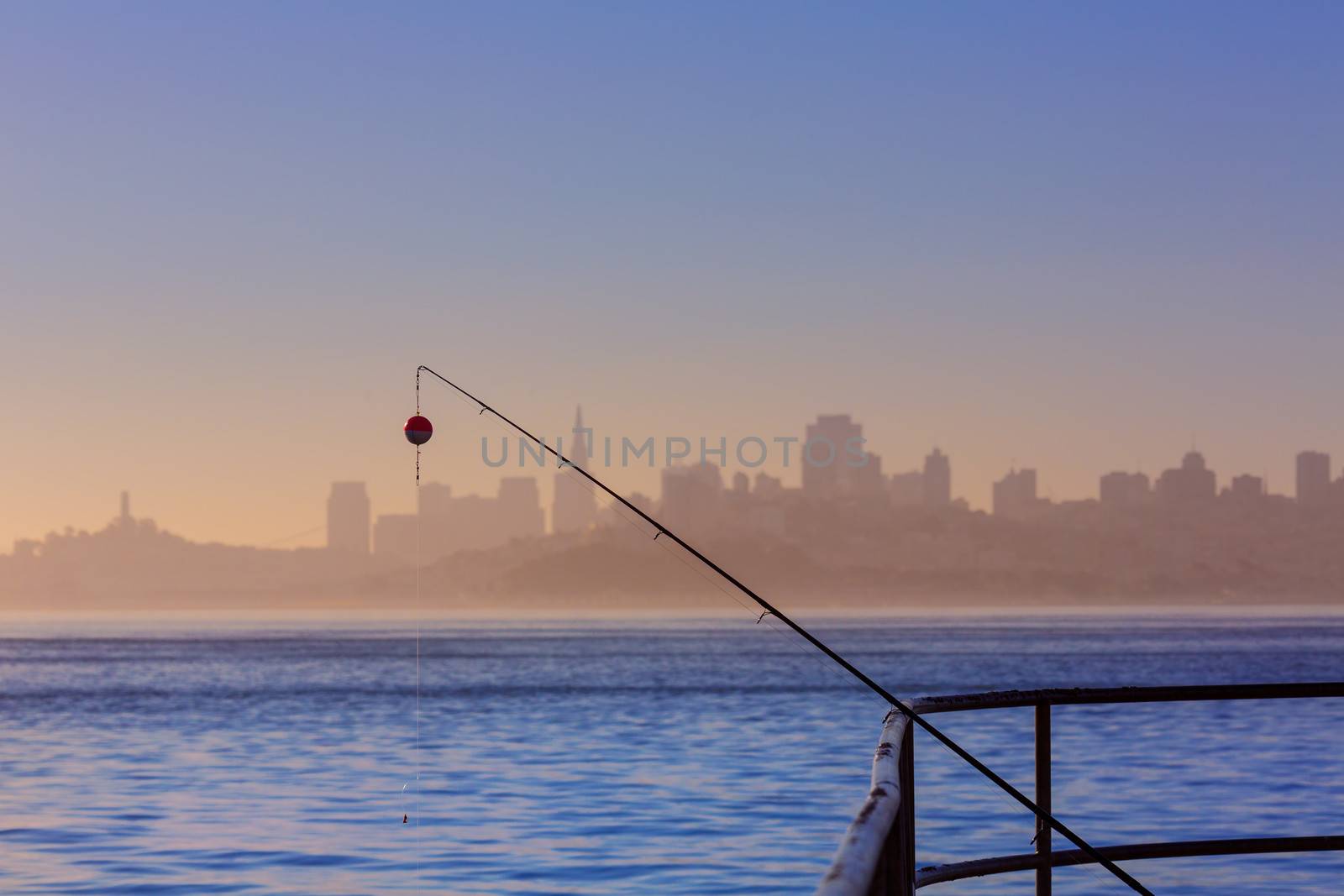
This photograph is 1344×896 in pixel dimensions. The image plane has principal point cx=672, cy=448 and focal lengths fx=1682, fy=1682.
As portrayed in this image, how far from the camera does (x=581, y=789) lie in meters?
23.2

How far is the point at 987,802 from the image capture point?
65.8 ft

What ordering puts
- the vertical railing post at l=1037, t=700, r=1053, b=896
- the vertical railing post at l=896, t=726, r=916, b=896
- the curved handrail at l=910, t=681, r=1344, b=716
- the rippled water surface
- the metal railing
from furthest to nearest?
the rippled water surface
the vertical railing post at l=1037, t=700, r=1053, b=896
the curved handrail at l=910, t=681, r=1344, b=716
the vertical railing post at l=896, t=726, r=916, b=896
the metal railing

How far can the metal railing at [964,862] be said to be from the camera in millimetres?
2195

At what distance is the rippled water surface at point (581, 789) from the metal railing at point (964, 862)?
27.8ft

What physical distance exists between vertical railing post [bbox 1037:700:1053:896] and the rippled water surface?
864 cm

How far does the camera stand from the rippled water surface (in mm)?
15094

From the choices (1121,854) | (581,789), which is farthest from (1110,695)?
(581,789)

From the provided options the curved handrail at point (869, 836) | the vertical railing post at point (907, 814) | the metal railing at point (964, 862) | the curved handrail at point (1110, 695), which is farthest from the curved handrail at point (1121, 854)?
the curved handrail at point (869, 836)

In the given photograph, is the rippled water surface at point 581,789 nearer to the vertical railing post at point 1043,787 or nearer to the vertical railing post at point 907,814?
the vertical railing post at point 1043,787

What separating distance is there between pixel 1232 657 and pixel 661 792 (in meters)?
87.0

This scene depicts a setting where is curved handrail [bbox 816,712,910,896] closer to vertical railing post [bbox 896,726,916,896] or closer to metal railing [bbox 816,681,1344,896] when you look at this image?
metal railing [bbox 816,681,1344,896]

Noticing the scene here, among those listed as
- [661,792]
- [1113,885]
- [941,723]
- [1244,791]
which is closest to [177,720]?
[941,723]

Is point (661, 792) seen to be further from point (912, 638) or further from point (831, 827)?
point (912, 638)

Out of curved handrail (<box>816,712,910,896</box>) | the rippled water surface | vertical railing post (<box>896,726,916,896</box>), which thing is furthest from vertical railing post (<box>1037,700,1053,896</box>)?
the rippled water surface
